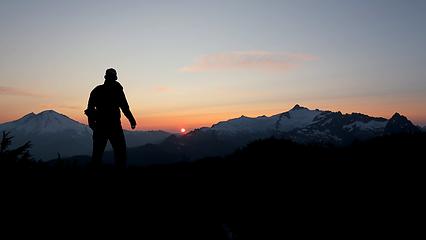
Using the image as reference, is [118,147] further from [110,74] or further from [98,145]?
[110,74]

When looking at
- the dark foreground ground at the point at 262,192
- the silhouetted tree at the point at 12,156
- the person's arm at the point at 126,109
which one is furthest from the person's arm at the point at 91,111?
the silhouetted tree at the point at 12,156

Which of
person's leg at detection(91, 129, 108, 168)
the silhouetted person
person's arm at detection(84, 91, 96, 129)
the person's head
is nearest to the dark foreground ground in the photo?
person's leg at detection(91, 129, 108, 168)

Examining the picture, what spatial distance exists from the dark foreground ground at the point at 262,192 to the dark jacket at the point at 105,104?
1.73 m

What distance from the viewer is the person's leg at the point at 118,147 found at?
1346 cm

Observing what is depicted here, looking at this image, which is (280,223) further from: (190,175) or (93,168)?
(93,168)

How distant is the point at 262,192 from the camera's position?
10.9m

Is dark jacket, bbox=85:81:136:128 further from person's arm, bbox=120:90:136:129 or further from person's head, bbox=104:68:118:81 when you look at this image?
person's head, bbox=104:68:118:81

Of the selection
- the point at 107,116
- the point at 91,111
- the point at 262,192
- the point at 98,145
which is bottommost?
the point at 262,192

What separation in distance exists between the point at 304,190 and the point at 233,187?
2.16m

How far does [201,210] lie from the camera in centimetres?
1015

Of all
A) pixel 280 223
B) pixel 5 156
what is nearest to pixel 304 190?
pixel 280 223

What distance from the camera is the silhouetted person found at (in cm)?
1365

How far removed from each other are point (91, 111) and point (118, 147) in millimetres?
1627

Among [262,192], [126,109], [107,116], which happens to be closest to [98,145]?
[107,116]
